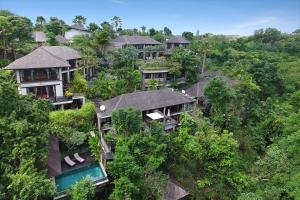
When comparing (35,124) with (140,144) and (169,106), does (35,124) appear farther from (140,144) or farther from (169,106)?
(169,106)

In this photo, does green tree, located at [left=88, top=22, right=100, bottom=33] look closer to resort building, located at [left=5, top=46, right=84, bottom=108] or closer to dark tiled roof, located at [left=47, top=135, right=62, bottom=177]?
resort building, located at [left=5, top=46, right=84, bottom=108]

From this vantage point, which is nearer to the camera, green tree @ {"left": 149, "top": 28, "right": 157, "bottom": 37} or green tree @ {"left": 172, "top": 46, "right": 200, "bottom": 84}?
green tree @ {"left": 172, "top": 46, "right": 200, "bottom": 84}

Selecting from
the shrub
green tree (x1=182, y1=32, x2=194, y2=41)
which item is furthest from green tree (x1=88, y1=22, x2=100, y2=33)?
the shrub

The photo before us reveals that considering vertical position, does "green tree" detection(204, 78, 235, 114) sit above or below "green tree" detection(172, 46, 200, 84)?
below

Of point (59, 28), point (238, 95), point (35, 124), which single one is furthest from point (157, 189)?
point (59, 28)

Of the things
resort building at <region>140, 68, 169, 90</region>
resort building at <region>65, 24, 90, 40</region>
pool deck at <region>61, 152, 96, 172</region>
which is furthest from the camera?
resort building at <region>65, 24, 90, 40</region>

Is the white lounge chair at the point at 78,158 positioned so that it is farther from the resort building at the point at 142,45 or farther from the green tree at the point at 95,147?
the resort building at the point at 142,45
